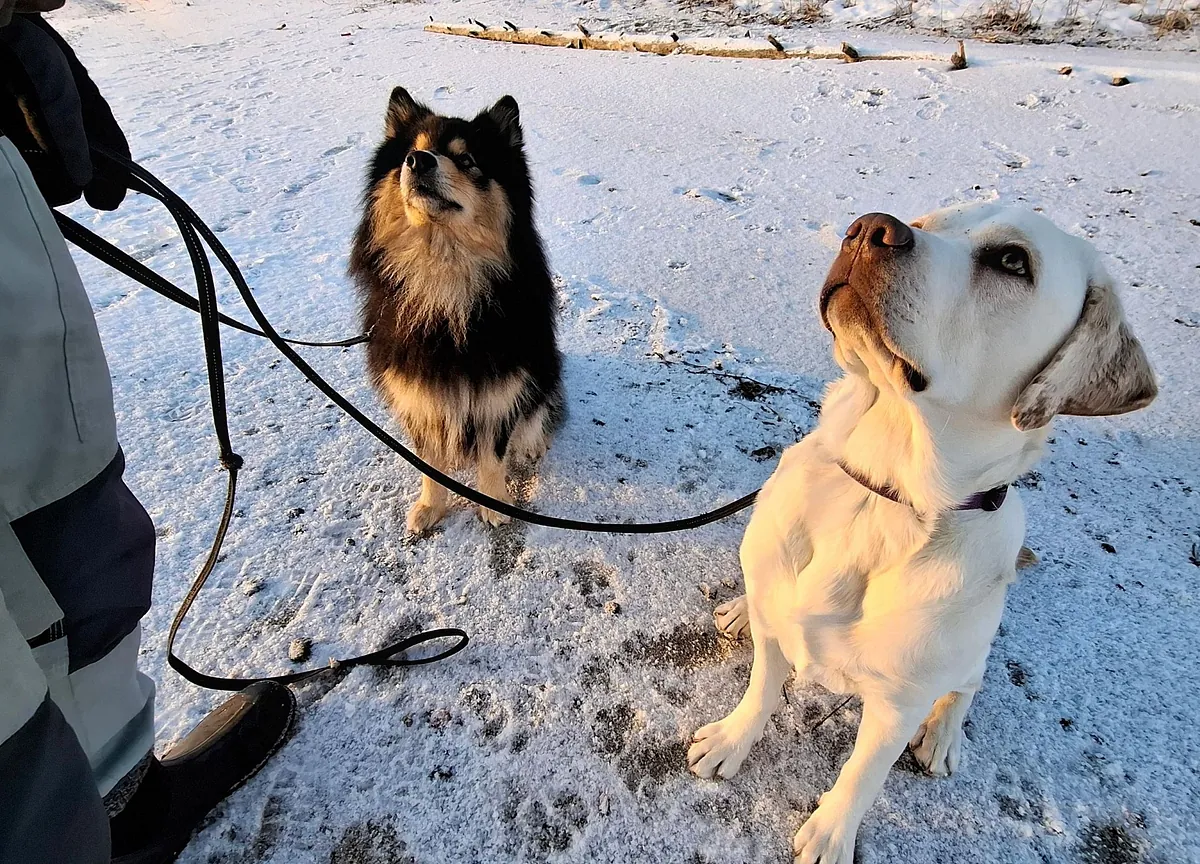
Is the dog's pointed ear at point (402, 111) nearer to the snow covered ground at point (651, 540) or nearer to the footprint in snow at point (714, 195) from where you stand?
the snow covered ground at point (651, 540)

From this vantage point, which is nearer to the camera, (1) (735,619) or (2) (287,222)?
(1) (735,619)

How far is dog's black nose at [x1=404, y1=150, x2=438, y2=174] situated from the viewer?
7.27 feet

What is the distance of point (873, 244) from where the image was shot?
3.74 feet

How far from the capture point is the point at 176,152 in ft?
19.6

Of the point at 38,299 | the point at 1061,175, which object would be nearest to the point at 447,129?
the point at 38,299

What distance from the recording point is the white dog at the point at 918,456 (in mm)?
1148

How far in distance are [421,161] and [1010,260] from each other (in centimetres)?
185

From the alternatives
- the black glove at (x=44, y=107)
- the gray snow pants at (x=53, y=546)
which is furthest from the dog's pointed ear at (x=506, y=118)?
the gray snow pants at (x=53, y=546)

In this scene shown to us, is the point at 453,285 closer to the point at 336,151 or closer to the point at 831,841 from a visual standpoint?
the point at 831,841

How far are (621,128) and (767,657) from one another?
5907mm

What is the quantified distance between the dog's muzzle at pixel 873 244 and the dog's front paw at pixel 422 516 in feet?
6.01

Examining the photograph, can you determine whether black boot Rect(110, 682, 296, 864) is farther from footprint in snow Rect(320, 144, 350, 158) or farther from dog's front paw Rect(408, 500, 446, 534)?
footprint in snow Rect(320, 144, 350, 158)

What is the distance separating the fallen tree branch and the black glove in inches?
307

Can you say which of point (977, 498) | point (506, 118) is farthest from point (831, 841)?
point (506, 118)
